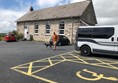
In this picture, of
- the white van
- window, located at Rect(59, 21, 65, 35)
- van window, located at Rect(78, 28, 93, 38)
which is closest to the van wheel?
the white van

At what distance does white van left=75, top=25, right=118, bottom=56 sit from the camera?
396 inches

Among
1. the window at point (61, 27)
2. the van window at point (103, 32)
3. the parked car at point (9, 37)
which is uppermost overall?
the window at point (61, 27)

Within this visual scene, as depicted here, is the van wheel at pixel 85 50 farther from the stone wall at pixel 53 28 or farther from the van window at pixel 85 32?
the stone wall at pixel 53 28

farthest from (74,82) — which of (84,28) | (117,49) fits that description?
(84,28)

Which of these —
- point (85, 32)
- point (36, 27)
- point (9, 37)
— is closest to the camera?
point (85, 32)

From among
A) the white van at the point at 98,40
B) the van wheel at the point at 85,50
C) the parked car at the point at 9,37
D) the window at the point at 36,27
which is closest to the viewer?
the white van at the point at 98,40

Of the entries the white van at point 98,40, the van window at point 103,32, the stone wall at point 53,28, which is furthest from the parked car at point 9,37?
the van window at point 103,32

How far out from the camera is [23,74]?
6430 millimetres

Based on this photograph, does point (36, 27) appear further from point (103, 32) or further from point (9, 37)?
point (103, 32)

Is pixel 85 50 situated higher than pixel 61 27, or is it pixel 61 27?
Answer: pixel 61 27

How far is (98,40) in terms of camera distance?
34.8 ft

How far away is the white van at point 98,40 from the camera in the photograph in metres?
10.0

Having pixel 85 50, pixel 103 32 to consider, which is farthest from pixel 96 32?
pixel 85 50

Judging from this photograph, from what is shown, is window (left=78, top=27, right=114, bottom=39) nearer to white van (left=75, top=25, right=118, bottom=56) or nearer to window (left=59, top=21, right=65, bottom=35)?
white van (left=75, top=25, right=118, bottom=56)
